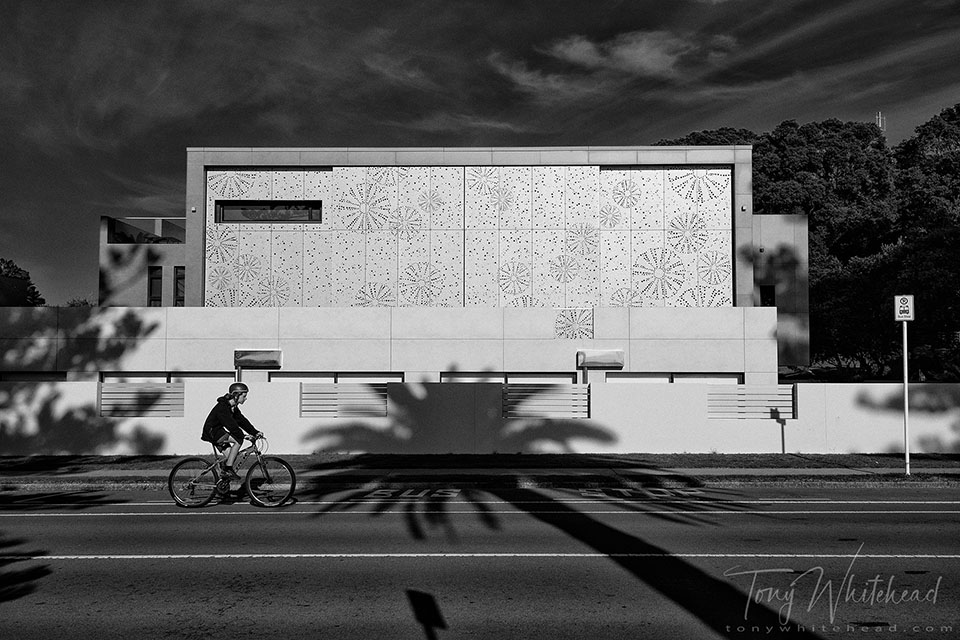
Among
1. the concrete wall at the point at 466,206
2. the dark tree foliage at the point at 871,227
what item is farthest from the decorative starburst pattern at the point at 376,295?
the dark tree foliage at the point at 871,227

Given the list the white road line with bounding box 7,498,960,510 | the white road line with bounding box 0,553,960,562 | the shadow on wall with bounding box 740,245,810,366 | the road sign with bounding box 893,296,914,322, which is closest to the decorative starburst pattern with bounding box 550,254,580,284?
the shadow on wall with bounding box 740,245,810,366

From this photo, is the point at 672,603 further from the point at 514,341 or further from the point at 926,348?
the point at 926,348

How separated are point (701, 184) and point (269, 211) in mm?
14858

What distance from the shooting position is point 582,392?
20.3m

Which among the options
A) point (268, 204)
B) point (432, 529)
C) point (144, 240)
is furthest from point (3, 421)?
point (432, 529)

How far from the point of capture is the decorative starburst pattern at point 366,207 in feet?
86.9

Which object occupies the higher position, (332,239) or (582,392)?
(332,239)

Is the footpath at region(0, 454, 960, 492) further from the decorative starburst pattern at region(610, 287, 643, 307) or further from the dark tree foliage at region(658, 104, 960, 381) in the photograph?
the dark tree foliage at region(658, 104, 960, 381)

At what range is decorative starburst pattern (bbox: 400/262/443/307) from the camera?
26.2 m

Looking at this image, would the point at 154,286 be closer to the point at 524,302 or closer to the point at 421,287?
the point at 421,287

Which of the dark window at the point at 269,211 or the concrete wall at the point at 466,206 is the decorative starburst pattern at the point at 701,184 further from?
the dark window at the point at 269,211

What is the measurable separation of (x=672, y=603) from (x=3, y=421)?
19.3m

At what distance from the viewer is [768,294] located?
3133 centimetres

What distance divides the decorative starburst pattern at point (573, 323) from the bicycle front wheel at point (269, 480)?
13007 millimetres
